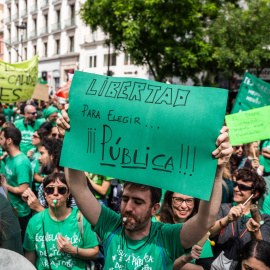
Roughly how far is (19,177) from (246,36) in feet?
42.4

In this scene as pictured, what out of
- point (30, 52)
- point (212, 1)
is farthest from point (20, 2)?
point (212, 1)

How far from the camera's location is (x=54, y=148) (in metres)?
3.94

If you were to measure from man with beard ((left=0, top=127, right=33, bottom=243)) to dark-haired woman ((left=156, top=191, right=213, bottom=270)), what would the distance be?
157 centimetres

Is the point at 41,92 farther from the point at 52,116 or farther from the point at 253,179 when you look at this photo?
the point at 253,179

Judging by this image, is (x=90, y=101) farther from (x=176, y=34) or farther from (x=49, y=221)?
(x=176, y=34)

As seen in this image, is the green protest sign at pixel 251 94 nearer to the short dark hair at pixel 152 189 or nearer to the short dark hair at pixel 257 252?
the short dark hair at pixel 257 252

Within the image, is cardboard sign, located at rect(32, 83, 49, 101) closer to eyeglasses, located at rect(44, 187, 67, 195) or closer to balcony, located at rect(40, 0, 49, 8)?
eyeglasses, located at rect(44, 187, 67, 195)

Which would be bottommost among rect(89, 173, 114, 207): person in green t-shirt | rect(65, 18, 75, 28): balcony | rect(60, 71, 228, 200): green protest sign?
rect(89, 173, 114, 207): person in green t-shirt

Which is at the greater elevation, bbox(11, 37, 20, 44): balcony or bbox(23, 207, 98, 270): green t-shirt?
bbox(11, 37, 20, 44): balcony

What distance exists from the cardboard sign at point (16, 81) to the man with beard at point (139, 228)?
4674 mm

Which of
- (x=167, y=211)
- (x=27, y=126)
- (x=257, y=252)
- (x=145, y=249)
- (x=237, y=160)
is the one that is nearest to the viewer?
(x=145, y=249)

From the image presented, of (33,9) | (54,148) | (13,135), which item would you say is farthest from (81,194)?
(33,9)

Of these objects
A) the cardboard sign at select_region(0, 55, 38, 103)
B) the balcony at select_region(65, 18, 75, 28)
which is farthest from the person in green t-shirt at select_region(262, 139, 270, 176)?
the balcony at select_region(65, 18, 75, 28)

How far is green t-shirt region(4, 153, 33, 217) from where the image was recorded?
394cm
